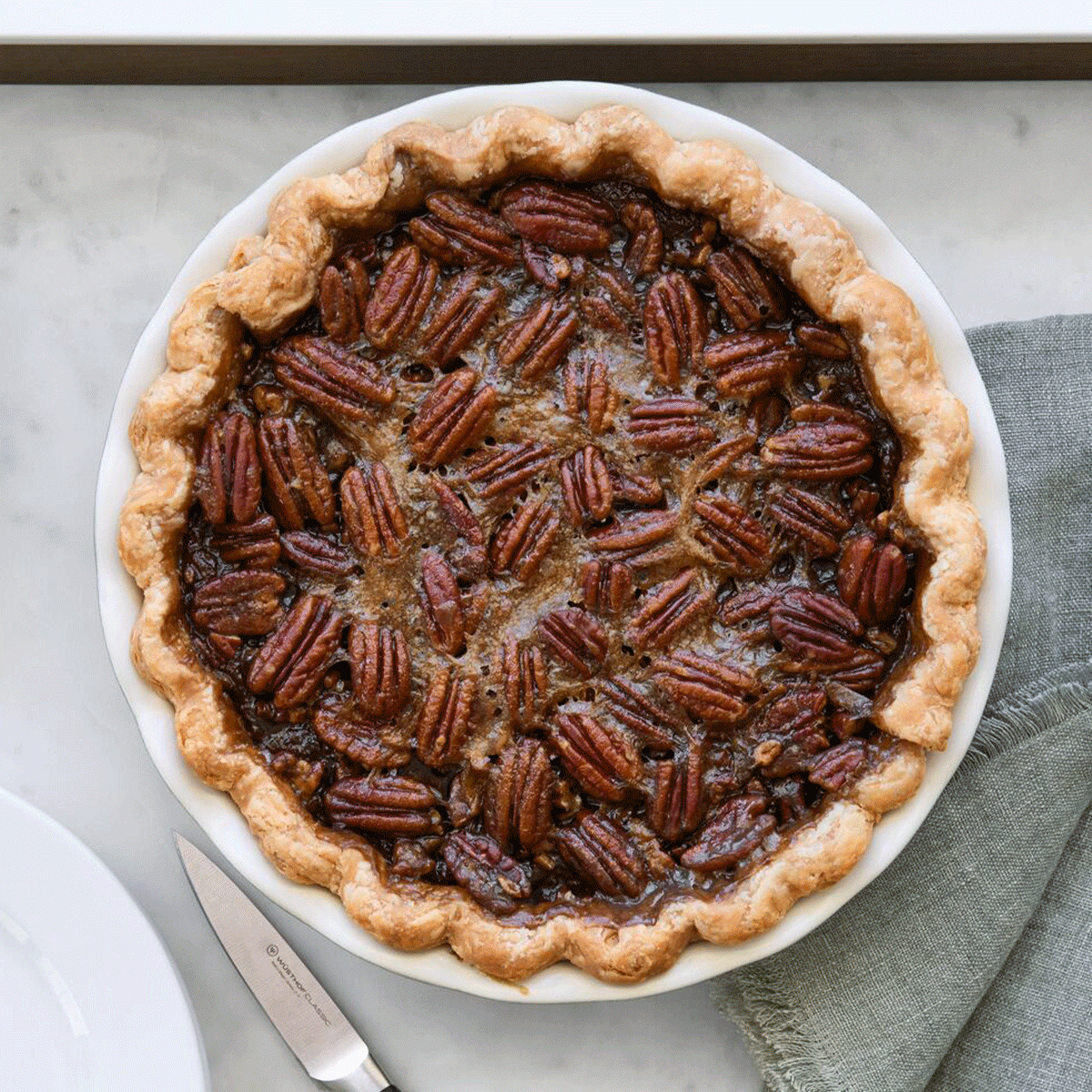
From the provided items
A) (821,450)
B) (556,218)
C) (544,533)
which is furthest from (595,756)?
(556,218)

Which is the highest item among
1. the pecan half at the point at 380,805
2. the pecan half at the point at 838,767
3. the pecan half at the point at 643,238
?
the pecan half at the point at 643,238

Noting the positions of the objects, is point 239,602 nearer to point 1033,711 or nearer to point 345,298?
point 345,298

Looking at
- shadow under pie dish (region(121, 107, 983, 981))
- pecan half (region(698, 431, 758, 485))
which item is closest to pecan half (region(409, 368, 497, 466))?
shadow under pie dish (region(121, 107, 983, 981))

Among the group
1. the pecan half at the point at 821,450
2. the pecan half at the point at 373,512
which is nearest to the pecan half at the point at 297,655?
the pecan half at the point at 373,512

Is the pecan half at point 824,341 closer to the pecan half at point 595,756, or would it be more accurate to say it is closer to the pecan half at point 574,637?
the pecan half at point 574,637

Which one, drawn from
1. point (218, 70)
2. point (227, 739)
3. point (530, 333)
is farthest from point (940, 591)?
point (218, 70)

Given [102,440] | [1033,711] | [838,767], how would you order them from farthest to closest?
[102,440] → [1033,711] → [838,767]

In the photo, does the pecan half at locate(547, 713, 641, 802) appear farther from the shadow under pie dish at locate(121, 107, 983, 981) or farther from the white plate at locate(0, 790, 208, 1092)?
the white plate at locate(0, 790, 208, 1092)
